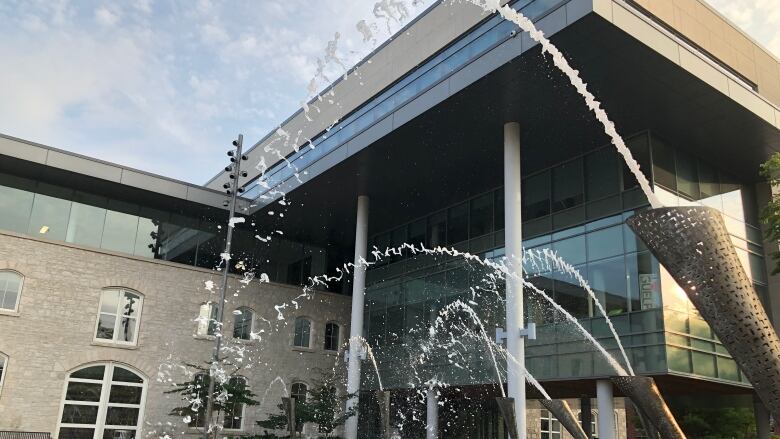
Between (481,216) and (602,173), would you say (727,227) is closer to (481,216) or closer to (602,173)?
(602,173)

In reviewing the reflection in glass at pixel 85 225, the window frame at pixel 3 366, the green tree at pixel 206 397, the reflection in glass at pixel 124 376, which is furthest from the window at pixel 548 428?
the window frame at pixel 3 366

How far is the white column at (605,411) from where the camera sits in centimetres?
1831

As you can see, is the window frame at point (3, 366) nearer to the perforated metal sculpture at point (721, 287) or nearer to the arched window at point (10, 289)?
the arched window at point (10, 289)

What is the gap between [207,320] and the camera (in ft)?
91.3

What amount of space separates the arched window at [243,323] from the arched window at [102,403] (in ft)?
14.7

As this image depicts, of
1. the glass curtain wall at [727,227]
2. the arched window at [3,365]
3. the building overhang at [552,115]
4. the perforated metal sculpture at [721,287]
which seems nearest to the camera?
the perforated metal sculpture at [721,287]

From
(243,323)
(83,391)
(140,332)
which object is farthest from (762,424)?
(83,391)

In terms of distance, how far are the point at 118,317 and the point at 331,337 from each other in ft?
32.3

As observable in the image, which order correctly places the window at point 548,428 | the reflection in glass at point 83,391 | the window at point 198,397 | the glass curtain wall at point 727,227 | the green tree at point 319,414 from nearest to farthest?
the glass curtain wall at point 727,227 < the green tree at point 319,414 < the window at point 198,397 < the reflection in glass at point 83,391 < the window at point 548,428

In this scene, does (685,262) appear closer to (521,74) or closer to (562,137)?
(521,74)

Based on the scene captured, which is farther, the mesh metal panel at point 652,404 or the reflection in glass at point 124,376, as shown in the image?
the reflection in glass at point 124,376

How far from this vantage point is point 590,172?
21031mm

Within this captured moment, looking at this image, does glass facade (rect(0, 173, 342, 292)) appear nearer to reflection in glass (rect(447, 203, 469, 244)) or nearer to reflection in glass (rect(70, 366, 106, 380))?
reflection in glass (rect(70, 366, 106, 380))

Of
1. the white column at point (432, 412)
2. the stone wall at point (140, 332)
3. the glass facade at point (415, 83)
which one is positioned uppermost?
the glass facade at point (415, 83)
